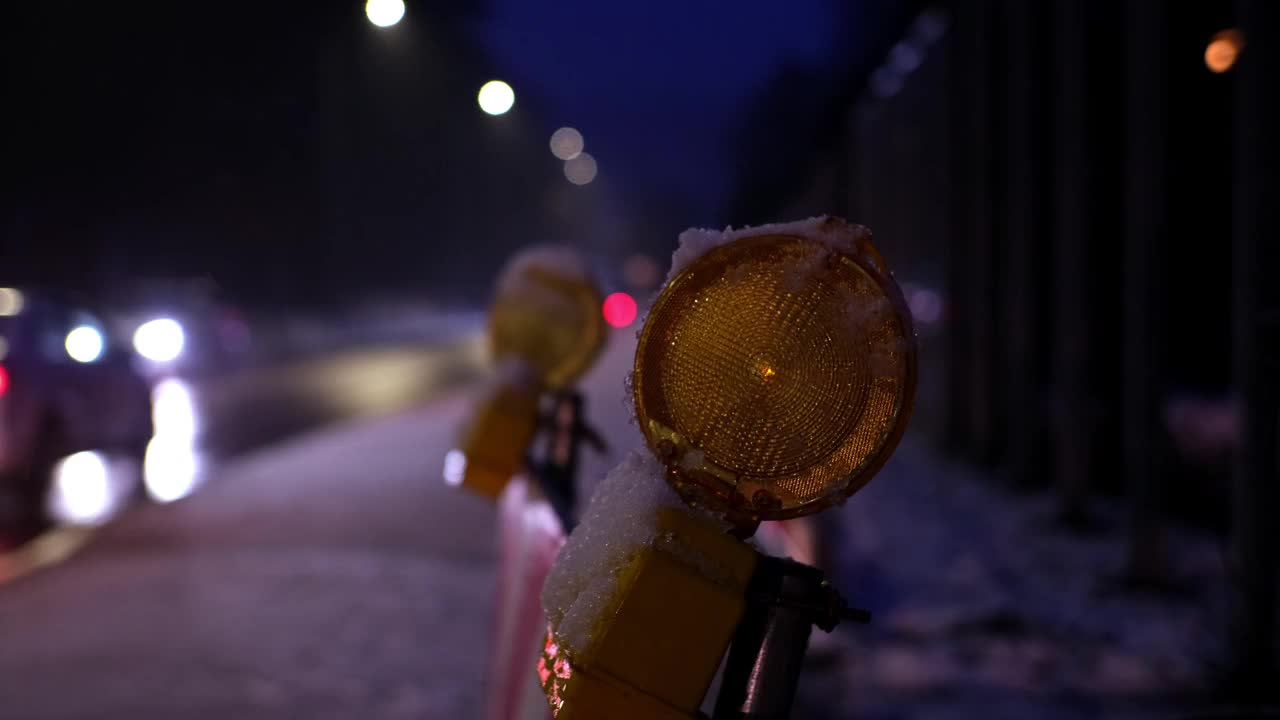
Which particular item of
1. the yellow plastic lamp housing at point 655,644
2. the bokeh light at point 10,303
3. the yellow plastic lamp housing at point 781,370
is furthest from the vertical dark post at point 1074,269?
the bokeh light at point 10,303

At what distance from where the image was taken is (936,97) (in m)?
12.6

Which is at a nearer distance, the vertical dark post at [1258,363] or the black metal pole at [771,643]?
the black metal pole at [771,643]

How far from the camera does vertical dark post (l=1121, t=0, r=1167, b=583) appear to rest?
239 inches

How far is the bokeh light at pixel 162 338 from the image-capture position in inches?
944

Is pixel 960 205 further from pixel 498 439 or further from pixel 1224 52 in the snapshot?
pixel 498 439

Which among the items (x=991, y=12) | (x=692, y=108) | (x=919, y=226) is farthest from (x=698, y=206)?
(x=991, y=12)

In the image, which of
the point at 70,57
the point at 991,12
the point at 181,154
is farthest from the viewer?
the point at 181,154

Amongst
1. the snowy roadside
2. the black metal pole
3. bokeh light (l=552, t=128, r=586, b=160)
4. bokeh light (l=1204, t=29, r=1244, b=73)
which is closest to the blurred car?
bokeh light (l=552, t=128, r=586, b=160)

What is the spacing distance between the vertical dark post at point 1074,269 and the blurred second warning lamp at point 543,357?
5456 mm

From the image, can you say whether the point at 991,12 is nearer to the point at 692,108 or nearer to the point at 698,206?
the point at 692,108

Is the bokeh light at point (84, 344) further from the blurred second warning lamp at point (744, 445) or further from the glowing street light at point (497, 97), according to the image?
the blurred second warning lamp at point (744, 445)

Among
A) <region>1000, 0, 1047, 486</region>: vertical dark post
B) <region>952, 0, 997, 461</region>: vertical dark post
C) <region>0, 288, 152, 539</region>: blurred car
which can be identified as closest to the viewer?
<region>1000, 0, 1047, 486</region>: vertical dark post

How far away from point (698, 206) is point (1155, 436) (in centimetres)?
1324

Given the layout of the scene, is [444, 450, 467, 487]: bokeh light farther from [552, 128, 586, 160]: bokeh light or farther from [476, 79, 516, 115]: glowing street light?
[552, 128, 586, 160]: bokeh light
